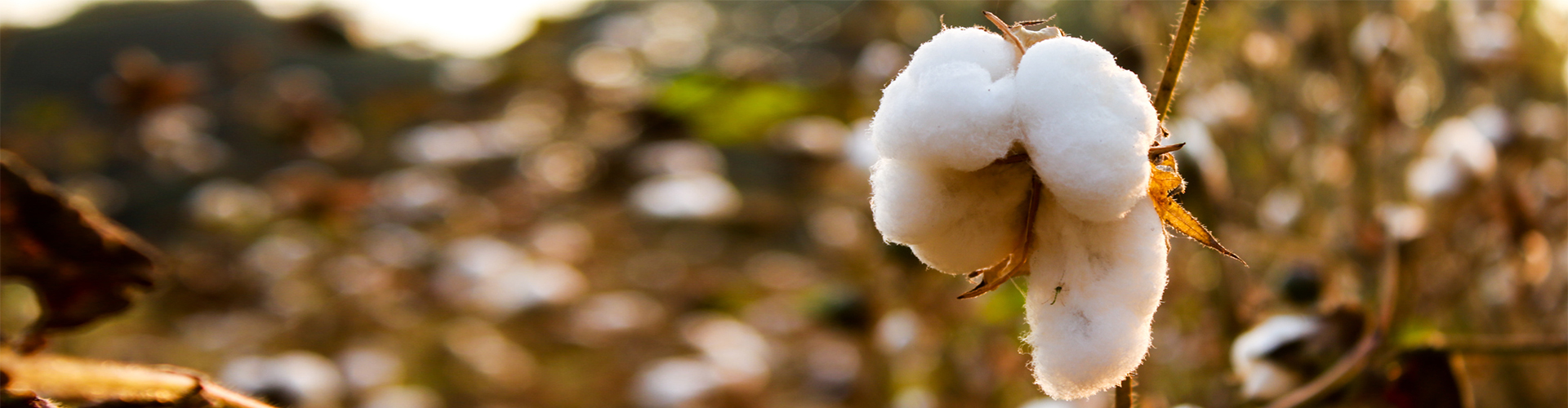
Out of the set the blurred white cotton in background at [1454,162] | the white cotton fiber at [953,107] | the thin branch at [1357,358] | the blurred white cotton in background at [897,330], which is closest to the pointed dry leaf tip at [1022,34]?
the white cotton fiber at [953,107]

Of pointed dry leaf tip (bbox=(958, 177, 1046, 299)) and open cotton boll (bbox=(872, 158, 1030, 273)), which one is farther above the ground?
open cotton boll (bbox=(872, 158, 1030, 273))

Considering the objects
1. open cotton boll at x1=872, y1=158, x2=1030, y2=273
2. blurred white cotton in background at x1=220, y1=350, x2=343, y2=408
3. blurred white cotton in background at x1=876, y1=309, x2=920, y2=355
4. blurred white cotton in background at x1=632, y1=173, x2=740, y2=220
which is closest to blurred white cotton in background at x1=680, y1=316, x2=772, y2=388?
blurred white cotton in background at x1=632, y1=173, x2=740, y2=220

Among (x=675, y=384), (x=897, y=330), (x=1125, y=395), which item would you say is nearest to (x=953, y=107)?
(x=1125, y=395)

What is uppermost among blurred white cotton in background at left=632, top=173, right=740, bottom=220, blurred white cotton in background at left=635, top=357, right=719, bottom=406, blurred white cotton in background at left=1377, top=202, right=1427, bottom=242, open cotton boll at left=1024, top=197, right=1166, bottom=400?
blurred white cotton in background at left=632, top=173, right=740, bottom=220

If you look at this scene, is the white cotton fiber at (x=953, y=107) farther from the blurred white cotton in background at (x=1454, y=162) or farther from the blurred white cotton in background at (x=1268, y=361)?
the blurred white cotton in background at (x=1454, y=162)

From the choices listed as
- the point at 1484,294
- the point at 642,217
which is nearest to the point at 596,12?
the point at 642,217

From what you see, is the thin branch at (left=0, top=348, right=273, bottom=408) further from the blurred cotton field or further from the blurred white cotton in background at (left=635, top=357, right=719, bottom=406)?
the blurred white cotton in background at (left=635, top=357, right=719, bottom=406)

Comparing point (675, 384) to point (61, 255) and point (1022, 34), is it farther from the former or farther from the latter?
point (1022, 34)
